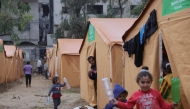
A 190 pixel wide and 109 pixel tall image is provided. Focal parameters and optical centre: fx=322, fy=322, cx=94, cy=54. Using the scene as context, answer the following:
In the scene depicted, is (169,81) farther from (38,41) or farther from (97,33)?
(38,41)

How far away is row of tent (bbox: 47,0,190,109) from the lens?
4.73m

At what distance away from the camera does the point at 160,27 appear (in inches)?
221

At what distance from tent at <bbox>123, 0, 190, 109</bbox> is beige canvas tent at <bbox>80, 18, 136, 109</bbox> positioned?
2.40 meters

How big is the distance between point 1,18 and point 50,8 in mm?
23004

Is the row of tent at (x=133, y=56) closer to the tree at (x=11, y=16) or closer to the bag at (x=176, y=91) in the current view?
the bag at (x=176, y=91)

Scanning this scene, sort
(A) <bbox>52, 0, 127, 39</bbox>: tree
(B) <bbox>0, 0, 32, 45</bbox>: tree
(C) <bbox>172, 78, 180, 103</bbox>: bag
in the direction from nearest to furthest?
(C) <bbox>172, 78, 180, 103</bbox>: bag
(B) <bbox>0, 0, 32, 45</bbox>: tree
(A) <bbox>52, 0, 127, 39</bbox>: tree

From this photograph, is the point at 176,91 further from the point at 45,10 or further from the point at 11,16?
the point at 45,10

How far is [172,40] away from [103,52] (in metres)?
4.77

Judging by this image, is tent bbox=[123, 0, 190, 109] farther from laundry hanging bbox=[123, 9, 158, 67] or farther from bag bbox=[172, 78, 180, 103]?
bag bbox=[172, 78, 180, 103]

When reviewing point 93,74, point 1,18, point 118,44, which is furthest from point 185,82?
point 1,18

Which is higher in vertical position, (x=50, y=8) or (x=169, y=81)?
(x=50, y=8)

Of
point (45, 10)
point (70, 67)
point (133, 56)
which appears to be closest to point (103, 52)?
point (133, 56)

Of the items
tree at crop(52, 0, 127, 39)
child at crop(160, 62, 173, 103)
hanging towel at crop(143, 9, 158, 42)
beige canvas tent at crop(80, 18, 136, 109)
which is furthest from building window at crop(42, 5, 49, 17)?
child at crop(160, 62, 173, 103)

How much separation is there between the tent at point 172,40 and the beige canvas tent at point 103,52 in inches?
94.4
